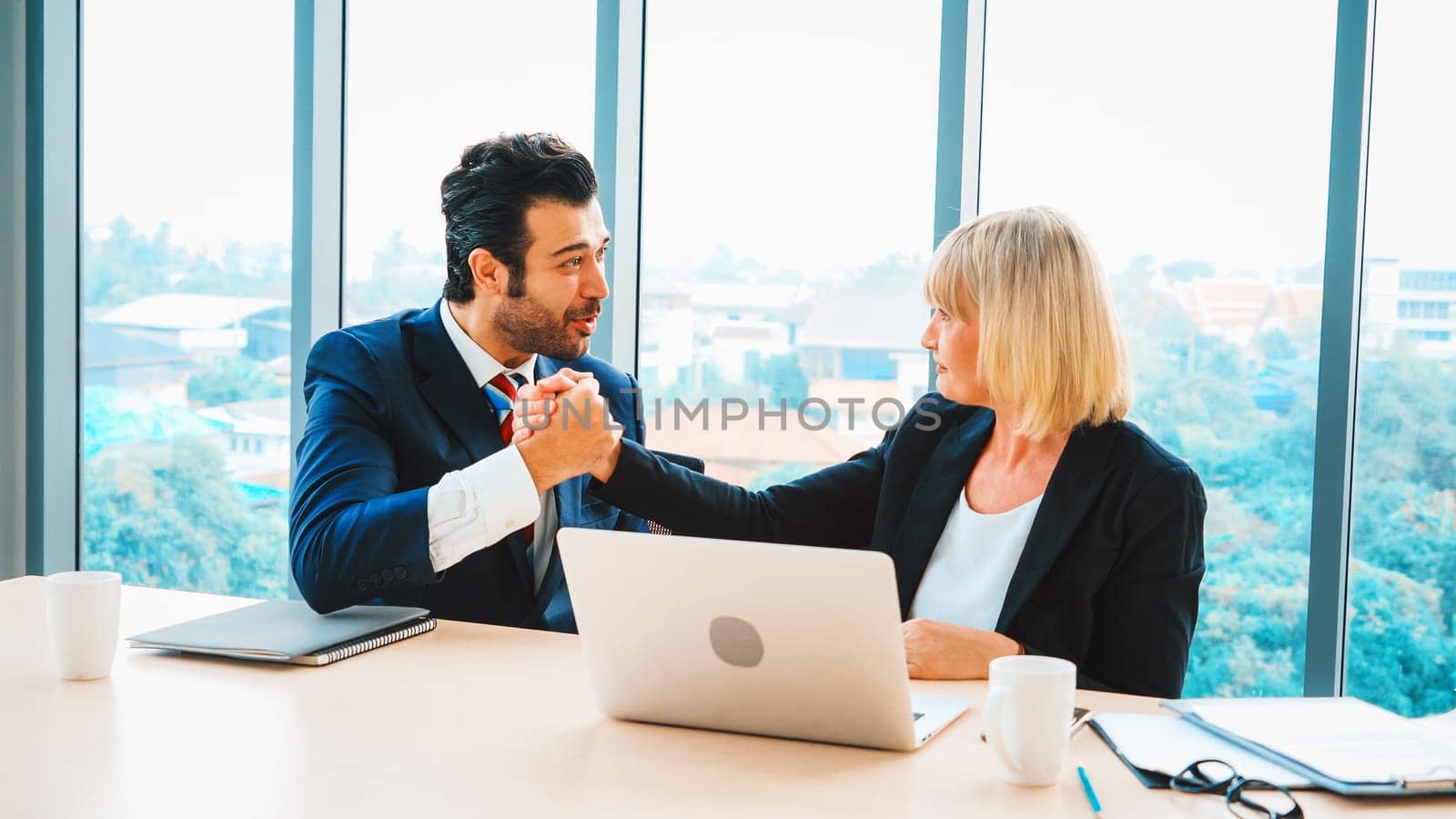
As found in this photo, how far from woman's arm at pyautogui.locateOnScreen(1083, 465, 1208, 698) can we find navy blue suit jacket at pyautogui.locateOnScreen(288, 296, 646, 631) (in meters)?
0.88

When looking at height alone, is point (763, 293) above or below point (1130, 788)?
above

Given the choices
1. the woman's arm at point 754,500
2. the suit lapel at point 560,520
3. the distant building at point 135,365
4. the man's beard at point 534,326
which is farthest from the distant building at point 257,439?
the woman's arm at point 754,500

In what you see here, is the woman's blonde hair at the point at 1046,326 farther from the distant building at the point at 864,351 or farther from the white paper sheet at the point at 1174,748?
the distant building at the point at 864,351

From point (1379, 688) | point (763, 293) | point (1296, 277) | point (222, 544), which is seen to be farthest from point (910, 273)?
point (222, 544)

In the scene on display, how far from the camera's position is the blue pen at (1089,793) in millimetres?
1081

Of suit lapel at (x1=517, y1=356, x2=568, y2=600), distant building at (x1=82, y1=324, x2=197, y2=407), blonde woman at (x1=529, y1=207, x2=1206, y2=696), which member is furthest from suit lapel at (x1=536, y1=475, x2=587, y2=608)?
distant building at (x1=82, y1=324, x2=197, y2=407)

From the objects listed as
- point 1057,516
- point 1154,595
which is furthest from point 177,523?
point 1154,595

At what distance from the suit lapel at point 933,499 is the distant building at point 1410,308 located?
1018mm

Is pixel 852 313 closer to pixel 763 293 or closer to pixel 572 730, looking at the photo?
pixel 763 293

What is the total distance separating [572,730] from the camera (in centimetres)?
130

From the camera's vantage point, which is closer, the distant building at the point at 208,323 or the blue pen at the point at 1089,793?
the blue pen at the point at 1089,793

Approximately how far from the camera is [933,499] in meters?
→ 1.98

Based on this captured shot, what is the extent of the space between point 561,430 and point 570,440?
0.07 ft

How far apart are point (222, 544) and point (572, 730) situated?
267 centimetres
